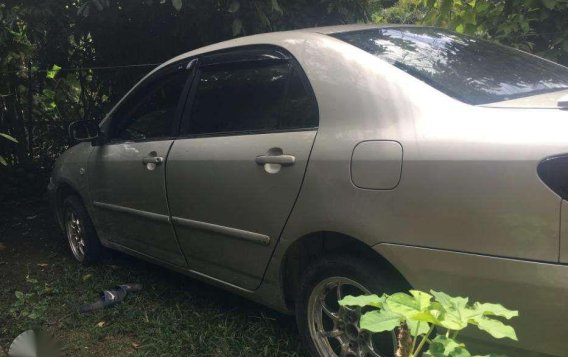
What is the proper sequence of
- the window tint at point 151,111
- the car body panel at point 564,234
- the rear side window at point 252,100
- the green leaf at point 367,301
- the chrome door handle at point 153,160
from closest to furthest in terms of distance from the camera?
the green leaf at point 367,301 → the car body panel at point 564,234 → the rear side window at point 252,100 → the chrome door handle at point 153,160 → the window tint at point 151,111

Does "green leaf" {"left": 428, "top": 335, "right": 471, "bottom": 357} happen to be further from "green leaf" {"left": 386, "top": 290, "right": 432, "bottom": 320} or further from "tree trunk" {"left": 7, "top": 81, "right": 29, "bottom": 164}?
"tree trunk" {"left": 7, "top": 81, "right": 29, "bottom": 164}

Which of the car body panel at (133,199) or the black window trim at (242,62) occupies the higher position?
the black window trim at (242,62)

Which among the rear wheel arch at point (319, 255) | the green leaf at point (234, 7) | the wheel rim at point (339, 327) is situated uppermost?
the green leaf at point (234, 7)

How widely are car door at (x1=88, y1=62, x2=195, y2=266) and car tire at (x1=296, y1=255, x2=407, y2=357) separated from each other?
1108 millimetres

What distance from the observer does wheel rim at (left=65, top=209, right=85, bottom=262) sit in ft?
14.7

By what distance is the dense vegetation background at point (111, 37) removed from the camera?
4172mm

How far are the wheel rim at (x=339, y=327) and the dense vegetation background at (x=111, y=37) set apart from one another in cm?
252

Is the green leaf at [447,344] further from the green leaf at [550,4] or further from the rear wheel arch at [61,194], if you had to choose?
the rear wheel arch at [61,194]

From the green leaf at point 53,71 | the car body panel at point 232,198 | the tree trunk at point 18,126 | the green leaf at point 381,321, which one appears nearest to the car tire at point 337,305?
the car body panel at point 232,198

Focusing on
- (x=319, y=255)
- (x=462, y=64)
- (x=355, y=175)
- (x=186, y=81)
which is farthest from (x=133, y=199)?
(x=462, y=64)

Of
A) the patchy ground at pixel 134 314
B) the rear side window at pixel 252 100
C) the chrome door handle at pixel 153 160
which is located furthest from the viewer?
the chrome door handle at pixel 153 160

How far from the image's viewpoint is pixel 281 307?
275 centimetres

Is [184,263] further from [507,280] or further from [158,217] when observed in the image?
[507,280]

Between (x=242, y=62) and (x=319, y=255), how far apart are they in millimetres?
1192
